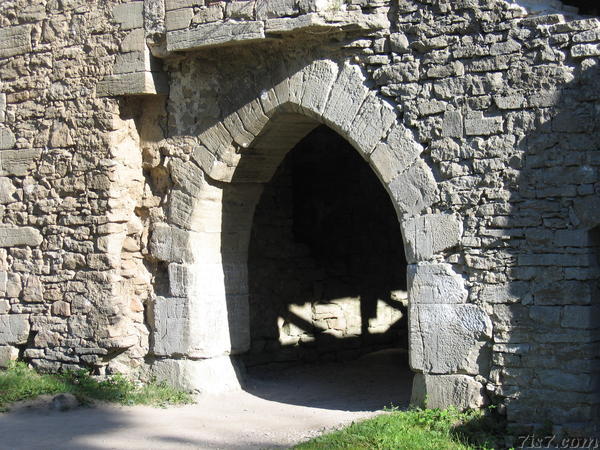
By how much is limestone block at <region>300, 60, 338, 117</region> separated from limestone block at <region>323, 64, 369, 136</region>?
0.05m

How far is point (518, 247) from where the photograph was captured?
6223 millimetres

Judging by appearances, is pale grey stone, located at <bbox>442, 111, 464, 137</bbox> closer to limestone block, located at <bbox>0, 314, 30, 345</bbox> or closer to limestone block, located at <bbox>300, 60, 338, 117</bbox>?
limestone block, located at <bbox>300, 60, 338, 117</bbox>

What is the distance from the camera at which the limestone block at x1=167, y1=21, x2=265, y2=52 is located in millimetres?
6980

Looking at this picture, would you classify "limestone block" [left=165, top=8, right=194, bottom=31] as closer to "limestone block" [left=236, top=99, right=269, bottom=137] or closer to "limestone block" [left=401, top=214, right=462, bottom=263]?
"limestone block" [left=236, top=99, right=269, bottom=137]

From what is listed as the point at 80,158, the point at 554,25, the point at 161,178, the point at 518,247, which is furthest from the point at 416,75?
the point at 80,158

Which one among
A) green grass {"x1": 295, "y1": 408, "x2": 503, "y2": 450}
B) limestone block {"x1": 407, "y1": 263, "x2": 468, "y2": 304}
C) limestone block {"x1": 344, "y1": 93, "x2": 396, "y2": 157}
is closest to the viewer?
green grass {"x1": 295, "y1": 408, "x2": 503, "y2": 450}

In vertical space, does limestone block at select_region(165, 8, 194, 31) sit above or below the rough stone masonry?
above

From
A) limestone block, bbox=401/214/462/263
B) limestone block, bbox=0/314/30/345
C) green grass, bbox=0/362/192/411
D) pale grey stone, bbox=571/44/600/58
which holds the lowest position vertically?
green grass, bbox=0/362/192/411

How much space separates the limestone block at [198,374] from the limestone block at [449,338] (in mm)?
1883

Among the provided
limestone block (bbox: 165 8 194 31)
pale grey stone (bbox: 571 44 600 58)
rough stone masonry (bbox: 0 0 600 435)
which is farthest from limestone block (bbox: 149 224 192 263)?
pale grey stone (bbox: 571 44 600 58)

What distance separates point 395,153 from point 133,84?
7.94 feet

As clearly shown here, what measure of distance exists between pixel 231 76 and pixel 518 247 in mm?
2751

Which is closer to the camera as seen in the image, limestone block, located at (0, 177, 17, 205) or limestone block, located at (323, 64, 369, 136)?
limestone block, located at (323, 64, 369, 136)

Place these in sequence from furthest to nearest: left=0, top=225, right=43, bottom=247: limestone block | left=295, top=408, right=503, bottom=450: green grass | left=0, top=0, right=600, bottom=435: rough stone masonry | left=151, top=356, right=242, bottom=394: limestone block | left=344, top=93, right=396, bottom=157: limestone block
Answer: left=0, top=225, right=43, bottom=247: limestone block
left=151, top=356, right=242, bottom=394: limestone block
left=344, top=93, right=396, bottom=157: limestone block
left=0, top=0, right=600, bottom=435: rough stone masonry
left=295, top=408, right=503, bottom=450: green grass
